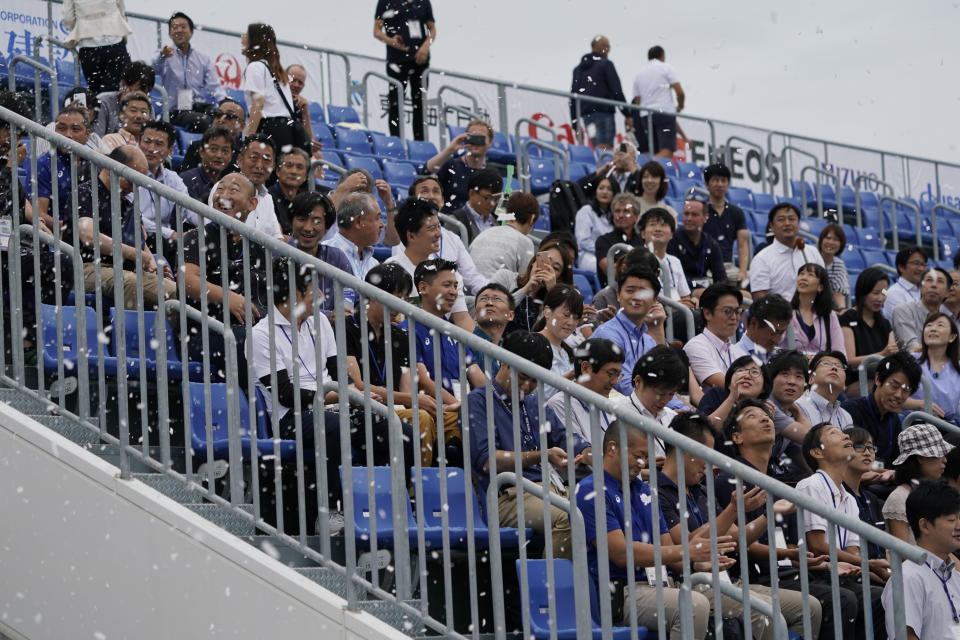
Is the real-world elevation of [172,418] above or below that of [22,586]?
above

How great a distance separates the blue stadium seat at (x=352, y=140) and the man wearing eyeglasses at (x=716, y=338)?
5995 mm

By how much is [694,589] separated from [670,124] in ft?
40.0

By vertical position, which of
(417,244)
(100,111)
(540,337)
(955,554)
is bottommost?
(955,554)

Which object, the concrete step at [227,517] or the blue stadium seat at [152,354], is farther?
the blue stadium seat at [152,354]

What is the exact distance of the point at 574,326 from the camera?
802 cm

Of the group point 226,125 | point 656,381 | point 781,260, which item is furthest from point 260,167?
point 781,260

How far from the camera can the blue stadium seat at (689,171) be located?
17359 millimetres

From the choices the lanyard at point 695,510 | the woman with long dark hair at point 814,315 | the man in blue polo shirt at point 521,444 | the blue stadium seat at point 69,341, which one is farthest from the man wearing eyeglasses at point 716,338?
the blue stadium seat at point 69,341

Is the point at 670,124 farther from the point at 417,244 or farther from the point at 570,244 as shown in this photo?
the point at 417,244

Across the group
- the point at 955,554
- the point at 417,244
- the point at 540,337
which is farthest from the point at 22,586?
the point at 955,554

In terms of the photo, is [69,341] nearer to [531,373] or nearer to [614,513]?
[531,373]

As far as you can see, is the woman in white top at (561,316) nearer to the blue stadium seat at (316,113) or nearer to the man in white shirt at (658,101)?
the blue stadium seat at (316,113)

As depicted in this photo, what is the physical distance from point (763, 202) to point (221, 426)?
1251cm

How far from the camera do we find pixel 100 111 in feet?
35.7
